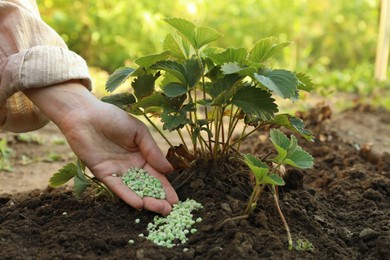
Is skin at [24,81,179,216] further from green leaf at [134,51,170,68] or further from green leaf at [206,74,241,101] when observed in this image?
green leaf at [206,74,241,101]

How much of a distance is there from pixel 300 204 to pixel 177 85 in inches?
25.3

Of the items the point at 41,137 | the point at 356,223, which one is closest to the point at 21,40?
the point at 356,223

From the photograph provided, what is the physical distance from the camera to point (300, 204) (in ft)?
7.39

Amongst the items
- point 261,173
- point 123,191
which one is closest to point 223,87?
point 261,173

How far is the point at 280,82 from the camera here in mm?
1932

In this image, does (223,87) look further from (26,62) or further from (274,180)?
(26,62)

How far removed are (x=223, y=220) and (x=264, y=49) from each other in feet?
1.95

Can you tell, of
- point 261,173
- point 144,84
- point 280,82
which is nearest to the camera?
point 261,173

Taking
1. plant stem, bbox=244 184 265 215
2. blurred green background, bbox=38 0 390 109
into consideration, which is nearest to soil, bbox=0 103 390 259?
plant stem, bbox=244 184 265 215

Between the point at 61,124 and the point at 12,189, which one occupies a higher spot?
the point at 61,124

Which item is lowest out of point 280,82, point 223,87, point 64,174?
point 64,174

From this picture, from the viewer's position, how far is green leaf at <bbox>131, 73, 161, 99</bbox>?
2137 mm

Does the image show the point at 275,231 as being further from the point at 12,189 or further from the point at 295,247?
the point at 12,189

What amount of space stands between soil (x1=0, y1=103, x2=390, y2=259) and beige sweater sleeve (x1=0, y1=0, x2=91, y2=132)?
35 centimetres
